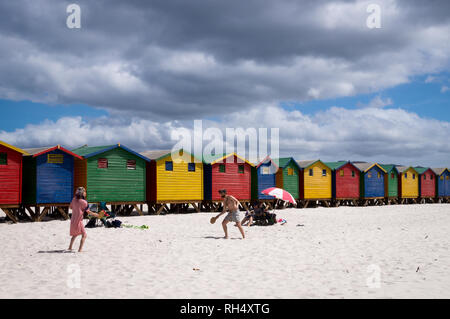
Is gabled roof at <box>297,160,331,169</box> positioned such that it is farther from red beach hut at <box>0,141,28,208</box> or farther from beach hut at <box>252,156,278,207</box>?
red beach hut at <box>0,141,28,208</box>

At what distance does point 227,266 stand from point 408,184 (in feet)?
154

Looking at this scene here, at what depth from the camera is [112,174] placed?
25422 mm

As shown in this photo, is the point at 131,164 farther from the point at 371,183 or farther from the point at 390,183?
the point at 390,183

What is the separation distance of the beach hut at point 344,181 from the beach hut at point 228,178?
11.6m

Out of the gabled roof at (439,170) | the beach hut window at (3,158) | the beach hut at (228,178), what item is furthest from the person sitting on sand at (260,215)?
the gabled roof at (439,170)

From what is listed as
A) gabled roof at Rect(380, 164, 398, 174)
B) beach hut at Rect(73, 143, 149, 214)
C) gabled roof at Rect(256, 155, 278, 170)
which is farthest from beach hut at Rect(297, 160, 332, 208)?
A: beach hut at Rect(73, 143, 149, 214)

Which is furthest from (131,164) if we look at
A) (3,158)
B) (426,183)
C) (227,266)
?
(426,183)

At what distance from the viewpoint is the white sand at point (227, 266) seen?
7.11 m

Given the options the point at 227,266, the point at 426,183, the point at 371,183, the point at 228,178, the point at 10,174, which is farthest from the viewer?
the point at 426,183

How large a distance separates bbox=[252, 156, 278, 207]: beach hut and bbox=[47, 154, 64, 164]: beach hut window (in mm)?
15107

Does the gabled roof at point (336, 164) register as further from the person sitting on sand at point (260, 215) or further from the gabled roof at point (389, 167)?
the person sitting on sand at point (260, 215)

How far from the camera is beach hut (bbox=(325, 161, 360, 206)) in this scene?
4141 centimetres
